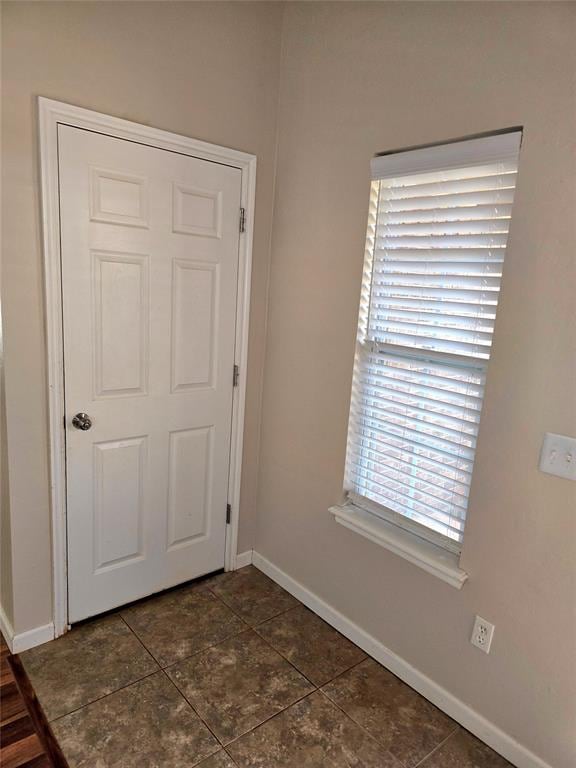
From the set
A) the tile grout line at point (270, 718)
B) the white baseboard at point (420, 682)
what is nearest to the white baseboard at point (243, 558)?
the white baseboard at point (420, 682)

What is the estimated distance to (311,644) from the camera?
214 centimetres

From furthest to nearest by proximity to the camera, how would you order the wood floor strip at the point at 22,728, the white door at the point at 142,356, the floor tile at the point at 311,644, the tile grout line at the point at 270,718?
the floor tile at the point at 311,644
the white door at the point at 142,356
the tile grout line at the point at 270,718
the wood floor strip at the point at 22,728

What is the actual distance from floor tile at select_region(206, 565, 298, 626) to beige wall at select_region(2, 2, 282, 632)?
2.68 feet

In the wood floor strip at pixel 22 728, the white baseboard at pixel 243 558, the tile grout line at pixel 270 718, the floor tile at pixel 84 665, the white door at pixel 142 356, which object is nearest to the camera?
the wood floor strip at pixel 22 728

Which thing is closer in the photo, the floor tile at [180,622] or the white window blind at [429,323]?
the white window blind at [429,323]

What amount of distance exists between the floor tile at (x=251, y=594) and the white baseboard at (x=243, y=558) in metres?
0.03

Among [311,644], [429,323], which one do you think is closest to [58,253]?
[429,323]

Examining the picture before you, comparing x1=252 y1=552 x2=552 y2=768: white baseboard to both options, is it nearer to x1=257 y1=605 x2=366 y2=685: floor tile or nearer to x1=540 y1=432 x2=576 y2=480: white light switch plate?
x1=257 y1=605 x2=366 y2=685: floor tile

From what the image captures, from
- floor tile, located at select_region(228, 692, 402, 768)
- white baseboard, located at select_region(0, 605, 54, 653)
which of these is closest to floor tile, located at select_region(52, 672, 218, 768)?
floor tile, located at select_region(228, 692, 402, 768)

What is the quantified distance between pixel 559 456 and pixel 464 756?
1076 millimetres

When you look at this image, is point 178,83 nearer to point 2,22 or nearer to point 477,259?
point 2,22

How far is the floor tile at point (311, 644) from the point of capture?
6.57ft

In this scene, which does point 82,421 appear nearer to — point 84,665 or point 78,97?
point 84,665

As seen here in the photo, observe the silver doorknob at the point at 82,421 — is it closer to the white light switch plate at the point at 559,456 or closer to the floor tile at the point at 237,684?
the floor tile at the point at 237,684
